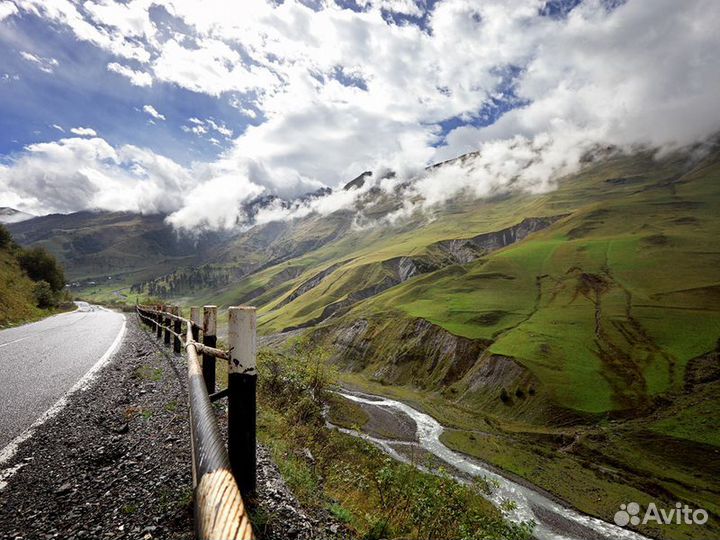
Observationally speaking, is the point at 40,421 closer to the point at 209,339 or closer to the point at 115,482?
the point at 209,339

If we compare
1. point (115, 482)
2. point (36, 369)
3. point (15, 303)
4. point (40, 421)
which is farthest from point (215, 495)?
point (15, 303)

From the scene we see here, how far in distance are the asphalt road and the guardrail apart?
200 inches

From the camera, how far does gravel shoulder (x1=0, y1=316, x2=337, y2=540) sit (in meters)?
4.18

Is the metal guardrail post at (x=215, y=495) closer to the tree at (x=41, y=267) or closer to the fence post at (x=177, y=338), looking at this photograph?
the fence post at (x=177, y=338)

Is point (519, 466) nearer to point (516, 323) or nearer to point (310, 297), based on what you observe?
point (516, 323)

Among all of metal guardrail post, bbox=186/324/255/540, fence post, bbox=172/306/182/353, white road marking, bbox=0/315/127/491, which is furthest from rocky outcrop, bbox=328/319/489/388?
metal guardrail post, bbox=186/324/255/540

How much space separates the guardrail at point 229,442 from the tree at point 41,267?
233ft

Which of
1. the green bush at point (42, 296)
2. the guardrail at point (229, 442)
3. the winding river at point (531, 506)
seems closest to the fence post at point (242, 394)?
the guardrail at point (229, 442)

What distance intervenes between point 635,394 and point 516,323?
116 ft

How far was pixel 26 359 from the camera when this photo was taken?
12.9 meters

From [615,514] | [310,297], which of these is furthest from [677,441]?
[310,297]

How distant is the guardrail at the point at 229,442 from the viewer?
57.5 inches

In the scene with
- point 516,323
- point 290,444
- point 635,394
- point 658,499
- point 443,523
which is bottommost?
point 658,499

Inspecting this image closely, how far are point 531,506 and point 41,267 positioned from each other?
260ft
